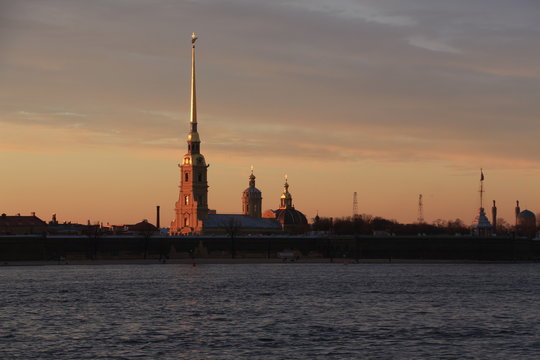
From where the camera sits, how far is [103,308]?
73.1 m

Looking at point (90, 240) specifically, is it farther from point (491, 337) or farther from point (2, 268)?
point (491, 337)

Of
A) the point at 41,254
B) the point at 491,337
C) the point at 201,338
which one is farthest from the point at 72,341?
the point at 41,254

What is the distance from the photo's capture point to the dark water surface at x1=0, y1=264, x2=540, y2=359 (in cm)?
5056

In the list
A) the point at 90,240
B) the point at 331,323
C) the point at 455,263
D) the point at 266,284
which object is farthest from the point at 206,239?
the point at 331,323

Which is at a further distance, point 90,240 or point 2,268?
point 90,240

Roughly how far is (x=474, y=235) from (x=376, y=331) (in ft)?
408

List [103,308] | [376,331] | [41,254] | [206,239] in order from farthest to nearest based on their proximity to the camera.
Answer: [206,239] → [41,254] → [103,308] → [376,331]

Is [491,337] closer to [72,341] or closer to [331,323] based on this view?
[331,323]

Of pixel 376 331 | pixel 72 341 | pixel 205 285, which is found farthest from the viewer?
pixel 205 285

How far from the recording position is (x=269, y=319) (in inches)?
2557

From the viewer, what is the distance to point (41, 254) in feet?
540

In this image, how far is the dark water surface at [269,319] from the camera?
50.6m

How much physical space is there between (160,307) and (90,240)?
97.0 metres

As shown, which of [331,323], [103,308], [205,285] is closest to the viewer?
[331,323]
